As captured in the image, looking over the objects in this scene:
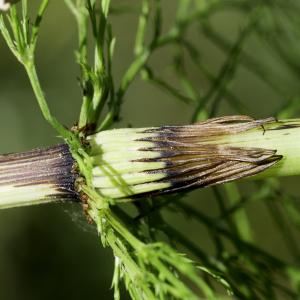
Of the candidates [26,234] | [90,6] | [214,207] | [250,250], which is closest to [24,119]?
[26,234]

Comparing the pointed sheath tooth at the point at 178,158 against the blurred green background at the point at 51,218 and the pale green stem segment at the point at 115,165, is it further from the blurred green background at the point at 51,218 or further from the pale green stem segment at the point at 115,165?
the blurred green background at the point at 51,218

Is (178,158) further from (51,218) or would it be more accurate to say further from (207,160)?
(51,218)

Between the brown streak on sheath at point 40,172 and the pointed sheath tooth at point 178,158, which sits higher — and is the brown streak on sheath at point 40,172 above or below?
above

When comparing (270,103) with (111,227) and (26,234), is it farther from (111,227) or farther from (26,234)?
(111,227)

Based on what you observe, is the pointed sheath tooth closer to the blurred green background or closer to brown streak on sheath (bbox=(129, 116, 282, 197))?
brown streak on sheath (bbox=(129, 116, 282, 197))

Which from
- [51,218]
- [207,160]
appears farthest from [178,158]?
[51,218]

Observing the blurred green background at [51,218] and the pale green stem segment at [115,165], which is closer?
the pale green stem segment at [115,165]

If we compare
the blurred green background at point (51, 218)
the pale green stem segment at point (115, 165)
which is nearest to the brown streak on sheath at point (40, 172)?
the pale green stem segment at point (115, 165)

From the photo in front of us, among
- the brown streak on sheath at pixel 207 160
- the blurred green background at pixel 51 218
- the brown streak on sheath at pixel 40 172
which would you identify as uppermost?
the blurred green background at pixel 51 218

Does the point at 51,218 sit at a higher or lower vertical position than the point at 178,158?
higher
